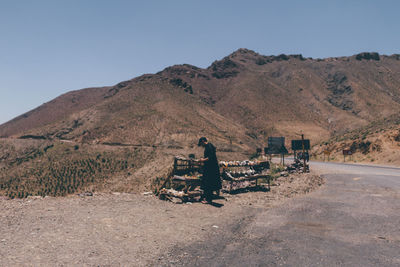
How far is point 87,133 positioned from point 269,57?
118 m

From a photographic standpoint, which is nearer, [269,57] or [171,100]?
[171,100]

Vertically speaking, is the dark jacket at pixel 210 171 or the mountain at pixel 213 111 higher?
the mountain at pixel 213 111

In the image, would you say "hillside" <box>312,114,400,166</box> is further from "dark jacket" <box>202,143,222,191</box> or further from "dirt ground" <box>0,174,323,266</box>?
"dirt ground" <box>0,174,323,266</box>

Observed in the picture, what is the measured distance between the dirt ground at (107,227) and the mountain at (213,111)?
70.4 ft

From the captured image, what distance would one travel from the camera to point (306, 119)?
84.2m

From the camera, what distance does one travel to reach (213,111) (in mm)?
80250

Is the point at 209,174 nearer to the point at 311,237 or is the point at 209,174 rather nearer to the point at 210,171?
the point at 210,171

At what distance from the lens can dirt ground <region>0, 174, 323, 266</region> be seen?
189 inches

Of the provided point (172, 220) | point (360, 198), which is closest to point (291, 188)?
point (360, 198)

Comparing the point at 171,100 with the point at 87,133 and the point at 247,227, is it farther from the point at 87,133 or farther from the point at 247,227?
the point at 247,227

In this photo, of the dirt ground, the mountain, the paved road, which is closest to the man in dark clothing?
the dirt ground

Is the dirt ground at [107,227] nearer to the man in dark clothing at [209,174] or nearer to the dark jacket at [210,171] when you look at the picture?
the man in dark clothing at [209,174]

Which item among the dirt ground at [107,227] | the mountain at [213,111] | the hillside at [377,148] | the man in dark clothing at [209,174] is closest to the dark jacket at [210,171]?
the man in dark clothing at [209,174]

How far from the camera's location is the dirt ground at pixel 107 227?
481cm
